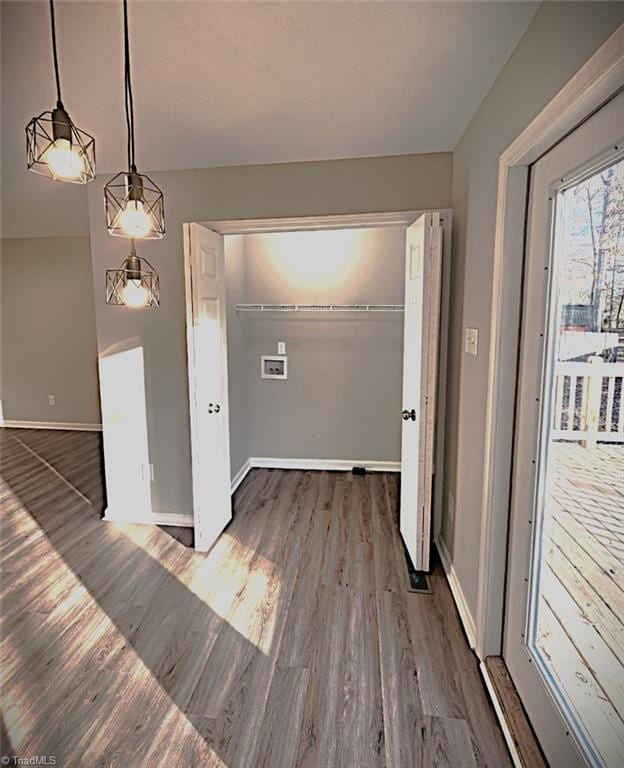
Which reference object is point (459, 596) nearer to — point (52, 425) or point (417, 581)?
point (417, 581)

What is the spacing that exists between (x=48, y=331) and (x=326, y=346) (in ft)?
13.5

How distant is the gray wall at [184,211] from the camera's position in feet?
8.32

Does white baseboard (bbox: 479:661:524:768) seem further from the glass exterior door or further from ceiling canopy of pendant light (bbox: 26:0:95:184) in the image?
ceiling canopy of pendant light (bbox: 26:0:95:184)

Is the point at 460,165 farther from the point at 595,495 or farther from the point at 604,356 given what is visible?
the point at 595,495

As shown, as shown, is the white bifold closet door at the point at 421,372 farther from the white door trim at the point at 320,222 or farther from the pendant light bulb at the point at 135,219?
the pendant light bulb at the point at 135,219

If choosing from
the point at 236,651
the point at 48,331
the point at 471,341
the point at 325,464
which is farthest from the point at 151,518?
the point at 48,331

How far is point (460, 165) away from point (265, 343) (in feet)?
7.77

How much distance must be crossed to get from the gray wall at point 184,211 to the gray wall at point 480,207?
→ 34 cm

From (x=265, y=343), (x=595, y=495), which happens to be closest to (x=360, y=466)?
(x=265, y=343)

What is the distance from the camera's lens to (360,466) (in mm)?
4137

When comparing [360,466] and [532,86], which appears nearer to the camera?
[532,86]

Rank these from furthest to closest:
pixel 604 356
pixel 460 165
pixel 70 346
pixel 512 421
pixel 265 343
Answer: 1. pixel 70 346
2. pixel 265 343
3. pixel 460 165
4. pixel 512 421
5. pixel 604 356

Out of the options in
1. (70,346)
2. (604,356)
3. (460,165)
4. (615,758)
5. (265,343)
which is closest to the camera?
(615,758)

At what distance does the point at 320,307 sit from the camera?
12.7 feet
